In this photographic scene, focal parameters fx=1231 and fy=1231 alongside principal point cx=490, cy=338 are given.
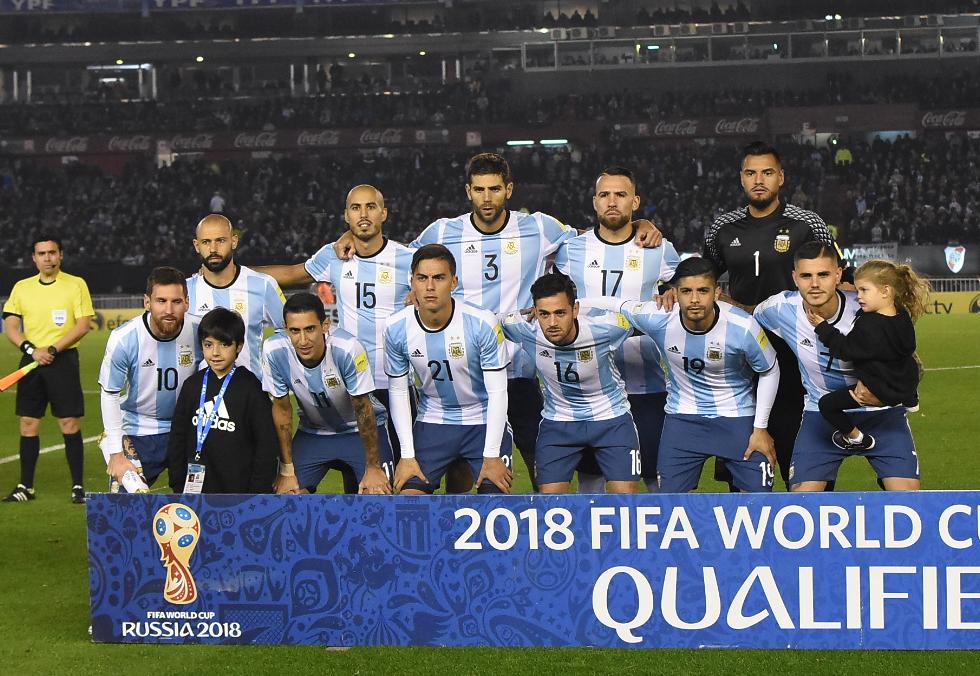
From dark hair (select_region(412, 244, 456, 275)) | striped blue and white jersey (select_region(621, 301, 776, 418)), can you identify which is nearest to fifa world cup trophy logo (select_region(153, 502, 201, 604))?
dark hair (select_region(412, 244, 456, 275))

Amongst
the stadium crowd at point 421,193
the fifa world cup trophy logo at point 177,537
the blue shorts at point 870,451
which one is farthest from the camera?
the stadium crowd at point 421,193

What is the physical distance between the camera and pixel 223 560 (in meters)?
4.98

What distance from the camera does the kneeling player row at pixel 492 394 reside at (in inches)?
217

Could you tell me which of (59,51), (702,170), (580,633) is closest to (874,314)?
(580,633)

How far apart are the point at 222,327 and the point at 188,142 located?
3769cm

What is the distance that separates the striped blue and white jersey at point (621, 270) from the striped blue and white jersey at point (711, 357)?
10.1 inches

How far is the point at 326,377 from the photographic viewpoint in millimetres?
6047

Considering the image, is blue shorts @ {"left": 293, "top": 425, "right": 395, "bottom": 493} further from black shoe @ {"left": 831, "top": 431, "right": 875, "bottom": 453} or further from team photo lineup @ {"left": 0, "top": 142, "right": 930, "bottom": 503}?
black shoe @ {"left": 831, "top": 431, "right": 875, "bottom": 453}

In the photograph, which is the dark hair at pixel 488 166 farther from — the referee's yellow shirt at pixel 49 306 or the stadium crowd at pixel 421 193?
the stadium crowd at pixel 421 193

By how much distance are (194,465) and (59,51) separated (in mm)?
44071

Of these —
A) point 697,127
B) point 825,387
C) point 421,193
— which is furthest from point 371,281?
point 697,127

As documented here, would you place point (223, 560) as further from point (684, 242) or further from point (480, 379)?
point (684, 242)

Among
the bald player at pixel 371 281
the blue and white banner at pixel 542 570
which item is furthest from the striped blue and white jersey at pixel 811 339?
the bald player at pixel 371 281

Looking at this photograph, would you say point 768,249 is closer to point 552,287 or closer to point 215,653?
point 552,287
